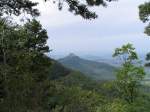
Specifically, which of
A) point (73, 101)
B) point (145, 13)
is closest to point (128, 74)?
point (145, 13)

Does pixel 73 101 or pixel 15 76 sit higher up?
pixel 15 76

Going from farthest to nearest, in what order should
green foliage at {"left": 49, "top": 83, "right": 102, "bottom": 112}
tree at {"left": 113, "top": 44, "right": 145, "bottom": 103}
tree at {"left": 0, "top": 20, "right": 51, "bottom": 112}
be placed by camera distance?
green foliage at {"left": 49, "top": 83, "right": 102, "bottom": 112}
tree at {"left": 113, "top": 44, "right": 145, "bottom": 103}
tree at {"left": 0, "top": 20, "right": 51, "bottom": 112}

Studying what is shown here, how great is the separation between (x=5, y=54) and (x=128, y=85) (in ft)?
26.5

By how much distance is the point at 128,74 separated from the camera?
3328cm

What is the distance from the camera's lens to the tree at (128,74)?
33.2 m

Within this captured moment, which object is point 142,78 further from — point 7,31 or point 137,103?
point 7,31

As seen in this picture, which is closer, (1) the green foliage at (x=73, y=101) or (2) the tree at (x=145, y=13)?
(2) the tree at (x=145, y=13)

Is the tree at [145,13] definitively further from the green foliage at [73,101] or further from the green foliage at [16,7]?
the green foliage at [16,7]

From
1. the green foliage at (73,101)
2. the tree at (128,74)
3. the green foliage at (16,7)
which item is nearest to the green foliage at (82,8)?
the green foliage at (16,7)

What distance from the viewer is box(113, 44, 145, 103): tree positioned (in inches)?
1309

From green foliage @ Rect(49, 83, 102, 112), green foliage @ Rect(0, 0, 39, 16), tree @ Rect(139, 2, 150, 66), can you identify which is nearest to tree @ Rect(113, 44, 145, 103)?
tree @ Rect(139, 2, 150, 66)

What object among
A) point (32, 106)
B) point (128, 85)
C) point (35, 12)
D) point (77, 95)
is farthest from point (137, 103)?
point (77, 95)

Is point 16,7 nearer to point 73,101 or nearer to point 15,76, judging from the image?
point 15,76

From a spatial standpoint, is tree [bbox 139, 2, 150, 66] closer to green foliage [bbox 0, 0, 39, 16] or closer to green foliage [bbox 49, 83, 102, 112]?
green foliage [bbox 49, 83, 102, 112]
